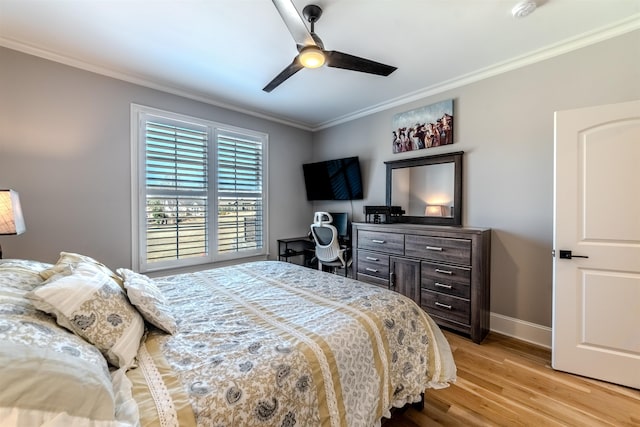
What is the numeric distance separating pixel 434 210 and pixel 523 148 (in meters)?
1.03

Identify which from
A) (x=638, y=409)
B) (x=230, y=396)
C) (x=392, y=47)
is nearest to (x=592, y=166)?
(x=638, y=409)

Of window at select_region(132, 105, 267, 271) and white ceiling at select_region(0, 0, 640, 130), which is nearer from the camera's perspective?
white ceiling at select_region(0, 0, 640, 130)

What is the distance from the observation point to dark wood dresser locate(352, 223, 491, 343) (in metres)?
2.47

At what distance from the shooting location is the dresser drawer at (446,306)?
8.32 feet

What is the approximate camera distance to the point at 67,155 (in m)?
2.51

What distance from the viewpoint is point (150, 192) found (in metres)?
2.99

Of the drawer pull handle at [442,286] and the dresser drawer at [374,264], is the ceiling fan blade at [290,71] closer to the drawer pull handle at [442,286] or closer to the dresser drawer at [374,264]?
the dresser drawer at [374,264]

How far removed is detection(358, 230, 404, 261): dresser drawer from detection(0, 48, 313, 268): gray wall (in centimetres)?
265

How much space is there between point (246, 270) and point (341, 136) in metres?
2.75

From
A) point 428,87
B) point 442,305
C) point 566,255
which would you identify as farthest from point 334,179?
point 566,255

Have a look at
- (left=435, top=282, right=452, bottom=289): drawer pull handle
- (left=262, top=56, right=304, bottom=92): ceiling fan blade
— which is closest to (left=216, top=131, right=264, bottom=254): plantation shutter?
(left=262, top=56, right=304, bottom=92): ceiling fan blade

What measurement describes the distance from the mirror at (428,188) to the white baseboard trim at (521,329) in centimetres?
104

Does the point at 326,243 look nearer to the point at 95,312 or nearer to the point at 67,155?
the point at 95,312

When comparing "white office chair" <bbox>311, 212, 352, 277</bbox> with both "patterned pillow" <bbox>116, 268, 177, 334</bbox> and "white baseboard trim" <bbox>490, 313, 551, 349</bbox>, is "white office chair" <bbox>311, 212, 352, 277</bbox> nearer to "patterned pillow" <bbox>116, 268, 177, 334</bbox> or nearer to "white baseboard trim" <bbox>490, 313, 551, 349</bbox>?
"white baseboard trim" <bbox>490, 313, 551, 349</bbox>
